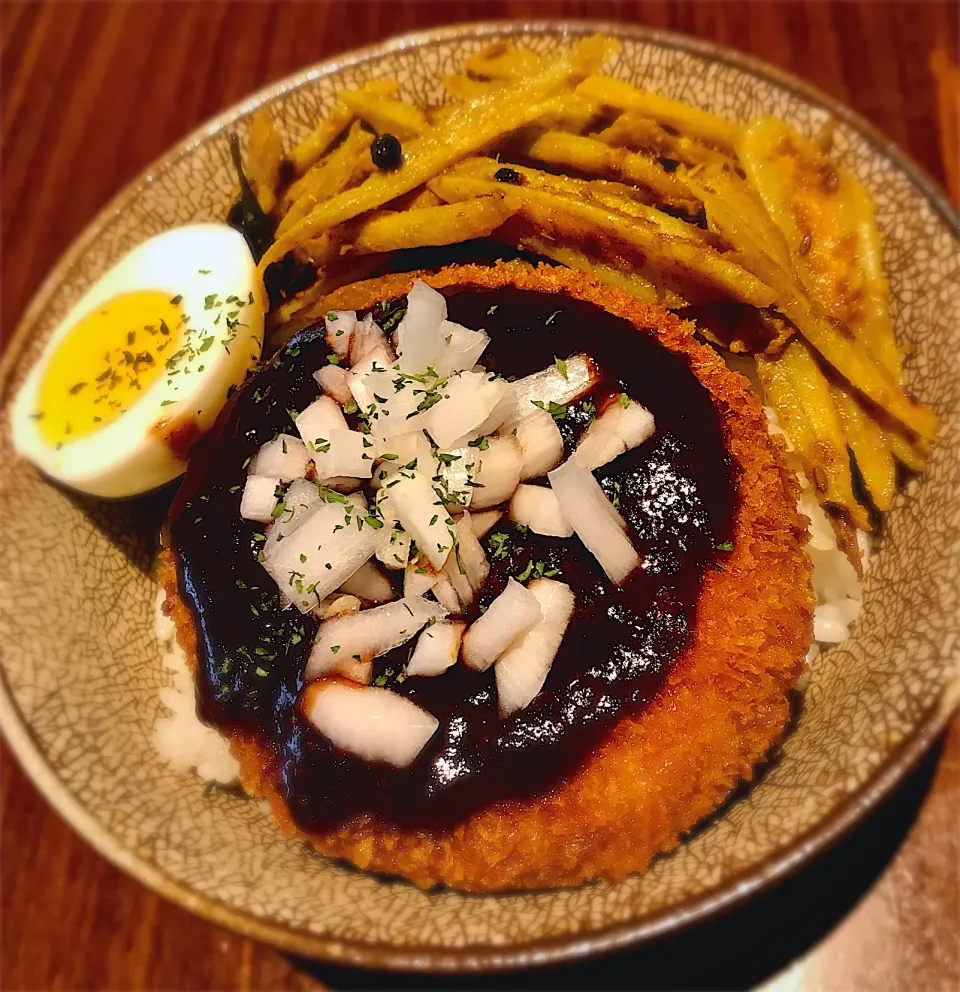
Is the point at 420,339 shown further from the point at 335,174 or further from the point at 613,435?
the point at 335,174

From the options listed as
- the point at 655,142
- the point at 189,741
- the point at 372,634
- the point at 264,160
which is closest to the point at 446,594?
the point at 372,634

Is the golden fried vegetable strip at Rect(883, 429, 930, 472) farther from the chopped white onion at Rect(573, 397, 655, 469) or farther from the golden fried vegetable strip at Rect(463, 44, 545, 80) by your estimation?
the golden fried vegetable strip at Rect(463, 44, 545, 80)

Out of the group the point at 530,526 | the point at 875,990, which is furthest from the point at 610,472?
the point at 875,990

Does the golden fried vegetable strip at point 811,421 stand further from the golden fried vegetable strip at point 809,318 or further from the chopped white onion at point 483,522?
the chopped white onion at point 483,522

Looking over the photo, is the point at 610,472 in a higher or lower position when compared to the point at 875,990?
higher

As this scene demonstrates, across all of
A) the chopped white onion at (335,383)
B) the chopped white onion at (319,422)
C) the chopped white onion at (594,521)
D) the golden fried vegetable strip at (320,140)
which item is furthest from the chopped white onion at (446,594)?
the golden fried vegetable strip at (320,140)

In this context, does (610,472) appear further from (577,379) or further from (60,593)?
(60,593)
